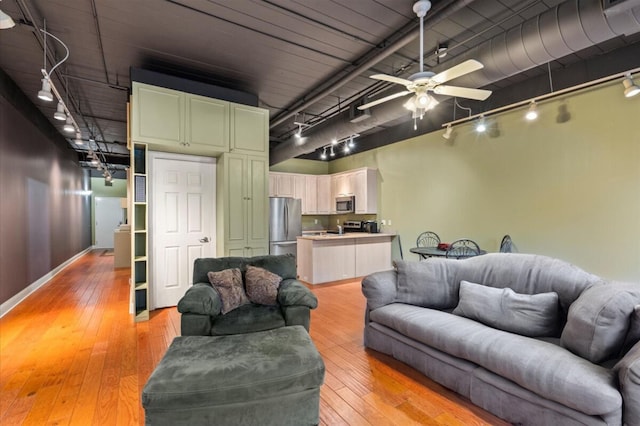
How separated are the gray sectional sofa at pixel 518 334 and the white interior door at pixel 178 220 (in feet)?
8.72

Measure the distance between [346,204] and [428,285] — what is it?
455 centimetres

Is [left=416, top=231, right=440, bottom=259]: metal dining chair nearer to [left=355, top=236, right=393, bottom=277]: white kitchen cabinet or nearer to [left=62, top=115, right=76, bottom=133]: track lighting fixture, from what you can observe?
[left=355, top=236, right=393, bottom=277]: white kitchen cabinet

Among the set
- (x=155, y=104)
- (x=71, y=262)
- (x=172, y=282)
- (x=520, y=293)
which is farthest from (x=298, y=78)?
(x=71, y=262)

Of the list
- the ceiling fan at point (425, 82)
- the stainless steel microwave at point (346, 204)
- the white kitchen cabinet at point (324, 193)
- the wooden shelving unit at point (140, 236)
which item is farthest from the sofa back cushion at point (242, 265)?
the white kitchen cabinet at point (324, 193)

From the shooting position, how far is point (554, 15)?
2350 millimetres

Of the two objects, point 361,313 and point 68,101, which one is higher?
point 68,101

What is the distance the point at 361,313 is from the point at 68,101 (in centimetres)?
589

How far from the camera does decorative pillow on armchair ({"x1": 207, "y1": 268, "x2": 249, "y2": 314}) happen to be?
2.66 m

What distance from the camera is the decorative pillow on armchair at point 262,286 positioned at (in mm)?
2766

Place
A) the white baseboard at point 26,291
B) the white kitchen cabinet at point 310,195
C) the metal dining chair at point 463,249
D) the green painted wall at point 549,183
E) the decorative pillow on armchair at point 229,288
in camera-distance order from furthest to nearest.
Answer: the white kitchen cabinet at point 310,195 → the metal dining chair at point 463,249 → the white baseboard at point 26,291 → the green painted wall at point 549,183 → the decorative pillow on armchair at point 229,288

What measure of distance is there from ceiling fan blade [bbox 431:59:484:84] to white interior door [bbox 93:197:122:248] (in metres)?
12.8

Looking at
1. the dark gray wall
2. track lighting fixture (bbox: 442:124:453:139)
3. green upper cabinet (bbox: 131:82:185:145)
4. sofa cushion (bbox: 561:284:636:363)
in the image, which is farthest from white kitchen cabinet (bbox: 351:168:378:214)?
the dark gray wall

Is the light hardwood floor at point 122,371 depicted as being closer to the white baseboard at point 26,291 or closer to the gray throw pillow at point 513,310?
the white baseboard at point 26,291

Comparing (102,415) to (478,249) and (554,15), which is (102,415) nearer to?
(554,15)
